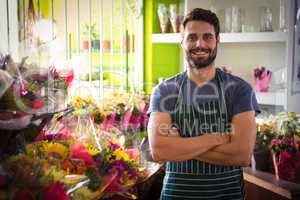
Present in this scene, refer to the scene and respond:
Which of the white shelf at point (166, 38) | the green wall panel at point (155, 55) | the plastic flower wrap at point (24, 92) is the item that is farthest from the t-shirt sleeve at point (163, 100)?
the green wall panel at point (155, 55)

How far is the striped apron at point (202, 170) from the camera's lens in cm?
168

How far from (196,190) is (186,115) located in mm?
325

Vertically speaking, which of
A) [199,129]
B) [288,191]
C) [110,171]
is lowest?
[288,191]

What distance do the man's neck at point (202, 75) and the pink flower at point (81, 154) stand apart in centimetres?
61

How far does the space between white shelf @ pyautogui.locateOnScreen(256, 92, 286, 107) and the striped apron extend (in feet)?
4.08

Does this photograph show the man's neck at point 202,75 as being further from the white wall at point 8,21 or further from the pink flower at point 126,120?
the white wall at point 8,21

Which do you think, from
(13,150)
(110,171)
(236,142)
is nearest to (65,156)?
(110,171)

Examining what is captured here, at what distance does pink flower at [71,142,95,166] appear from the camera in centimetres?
141

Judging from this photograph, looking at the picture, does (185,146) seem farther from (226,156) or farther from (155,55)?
(155,55)

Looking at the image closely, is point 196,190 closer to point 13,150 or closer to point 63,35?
point 13,150

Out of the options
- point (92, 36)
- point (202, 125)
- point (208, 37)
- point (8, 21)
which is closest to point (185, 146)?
point (202, 125)

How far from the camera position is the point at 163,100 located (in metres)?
1.77

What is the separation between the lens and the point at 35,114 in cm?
108

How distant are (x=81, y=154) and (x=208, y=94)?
635 mm
